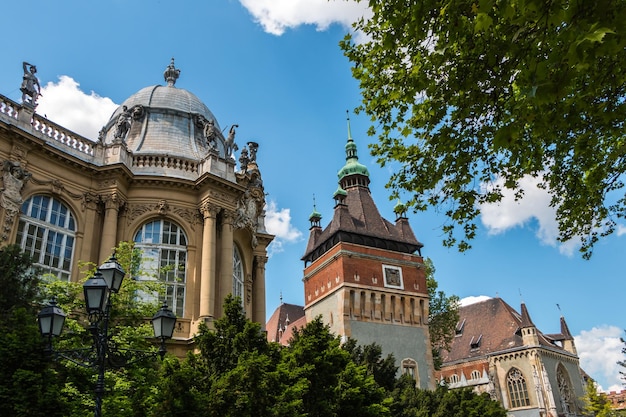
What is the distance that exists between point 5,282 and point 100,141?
33.3ft

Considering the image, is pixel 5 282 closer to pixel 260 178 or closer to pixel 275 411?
pixel 275 411

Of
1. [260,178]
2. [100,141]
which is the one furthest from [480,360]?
[100,141]

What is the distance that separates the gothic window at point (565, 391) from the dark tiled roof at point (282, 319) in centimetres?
3525

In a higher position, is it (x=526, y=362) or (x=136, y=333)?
(x=526, y=362)

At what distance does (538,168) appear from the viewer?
9852mm

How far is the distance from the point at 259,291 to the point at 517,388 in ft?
156

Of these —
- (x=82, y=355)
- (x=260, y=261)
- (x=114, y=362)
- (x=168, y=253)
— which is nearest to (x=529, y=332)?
(x=260, y=261)

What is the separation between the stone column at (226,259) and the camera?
20516 mm

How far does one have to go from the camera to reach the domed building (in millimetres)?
18125

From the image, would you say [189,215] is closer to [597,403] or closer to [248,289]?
[248,289]

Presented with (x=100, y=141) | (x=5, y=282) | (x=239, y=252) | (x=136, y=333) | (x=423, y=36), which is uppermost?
(x=100, y=141)

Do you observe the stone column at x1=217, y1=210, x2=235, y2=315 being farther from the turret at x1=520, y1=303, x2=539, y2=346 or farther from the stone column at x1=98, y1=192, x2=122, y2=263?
the turret at x1=520, y1=303, x2=539, y2=346

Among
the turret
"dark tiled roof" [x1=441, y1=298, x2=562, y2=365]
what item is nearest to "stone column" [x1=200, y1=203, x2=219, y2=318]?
the turret

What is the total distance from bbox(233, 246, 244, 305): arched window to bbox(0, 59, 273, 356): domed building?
0.17 ft
